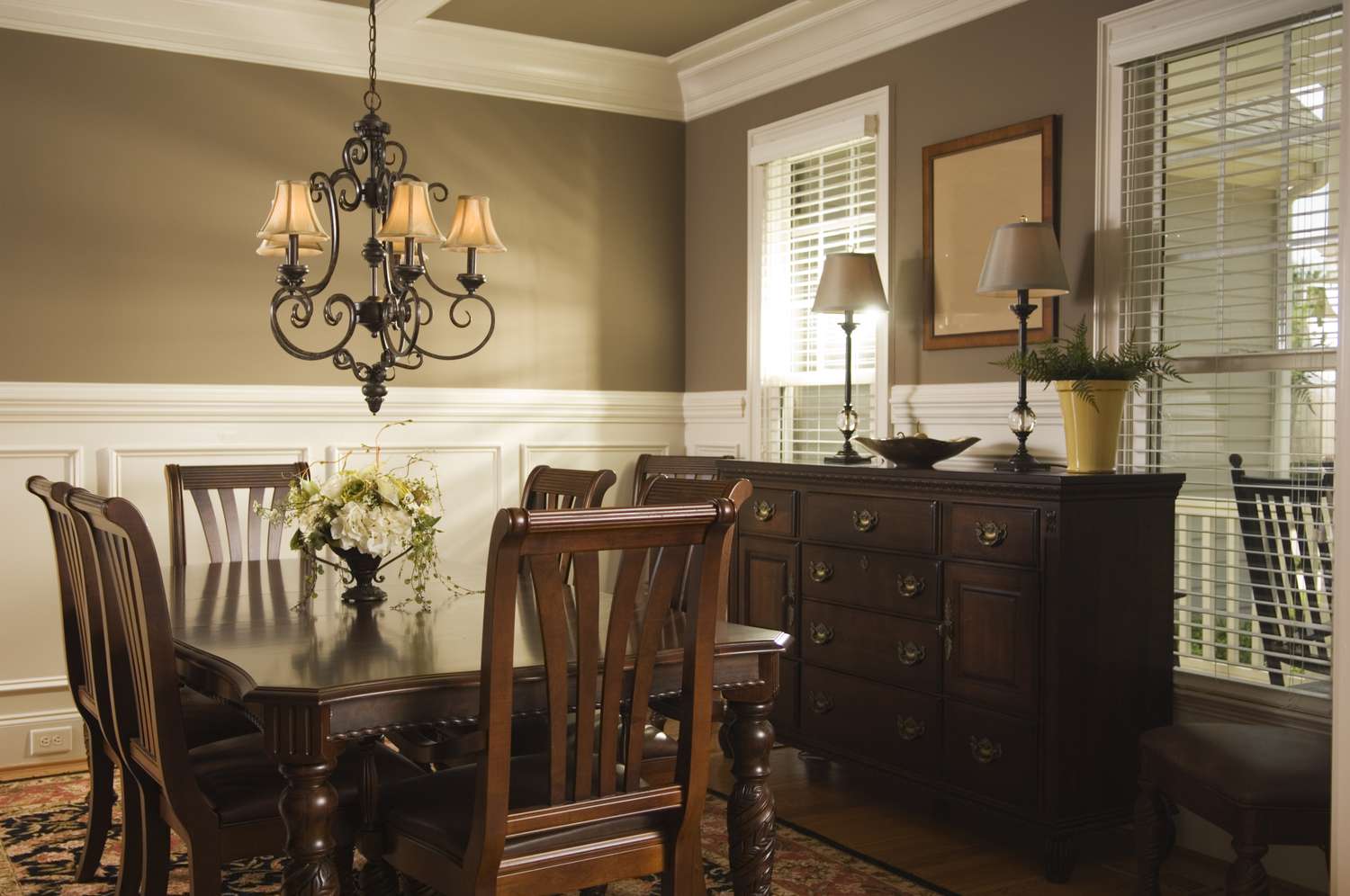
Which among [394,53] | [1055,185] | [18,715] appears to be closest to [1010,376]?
[1055,185]

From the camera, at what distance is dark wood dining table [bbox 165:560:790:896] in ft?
6.53

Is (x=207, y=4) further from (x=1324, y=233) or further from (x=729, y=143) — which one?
(x=1324, y=233)

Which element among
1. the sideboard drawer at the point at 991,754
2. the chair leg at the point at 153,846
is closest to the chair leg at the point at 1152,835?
the sideboard drawer at the point at 991,754

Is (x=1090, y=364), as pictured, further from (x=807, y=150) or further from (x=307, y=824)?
(x=307, y=824)

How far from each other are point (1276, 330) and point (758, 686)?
1.85 meters

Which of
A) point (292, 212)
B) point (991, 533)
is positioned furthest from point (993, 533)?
point (292, 212)

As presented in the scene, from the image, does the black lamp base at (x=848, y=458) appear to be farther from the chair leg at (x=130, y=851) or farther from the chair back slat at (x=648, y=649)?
the chair leg at (x=130, y=851)

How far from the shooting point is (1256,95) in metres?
3.34

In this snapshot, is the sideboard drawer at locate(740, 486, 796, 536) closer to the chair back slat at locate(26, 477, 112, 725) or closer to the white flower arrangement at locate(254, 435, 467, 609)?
the white flower arrangement at locate(254, 435, 467, 609)

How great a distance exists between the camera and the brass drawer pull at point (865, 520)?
375cm

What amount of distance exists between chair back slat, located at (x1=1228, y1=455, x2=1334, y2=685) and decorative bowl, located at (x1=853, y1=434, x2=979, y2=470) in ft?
2.55

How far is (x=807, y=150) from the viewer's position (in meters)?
4.95

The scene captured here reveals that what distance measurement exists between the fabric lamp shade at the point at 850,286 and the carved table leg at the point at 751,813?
2.17 metres

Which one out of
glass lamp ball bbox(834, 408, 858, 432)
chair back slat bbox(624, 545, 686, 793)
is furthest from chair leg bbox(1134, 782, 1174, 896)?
glass lamp ball bbox(834, 408, 858, 432)
